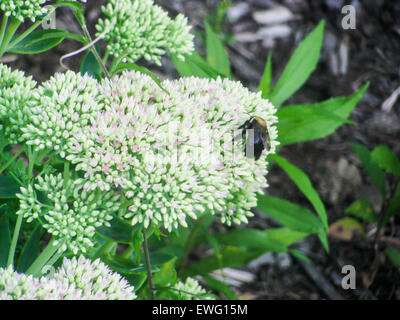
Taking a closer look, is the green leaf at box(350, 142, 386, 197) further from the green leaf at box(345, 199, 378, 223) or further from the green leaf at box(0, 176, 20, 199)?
the green leaf at box(0, 176, 20, 199)

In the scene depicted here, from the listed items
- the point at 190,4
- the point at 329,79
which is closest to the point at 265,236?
the point at 329,79

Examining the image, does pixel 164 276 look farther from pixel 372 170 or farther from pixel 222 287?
pixel 372 170

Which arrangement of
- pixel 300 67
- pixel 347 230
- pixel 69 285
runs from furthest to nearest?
pixel 347 230, pixel 300 67, pixel 69 285

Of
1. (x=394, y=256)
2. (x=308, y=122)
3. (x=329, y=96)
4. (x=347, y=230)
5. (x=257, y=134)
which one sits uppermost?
(x=329, y=96)

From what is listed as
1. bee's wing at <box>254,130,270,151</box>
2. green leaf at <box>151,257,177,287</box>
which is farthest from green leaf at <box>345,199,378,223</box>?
bee's wing at <box>254,130,270,151</box>

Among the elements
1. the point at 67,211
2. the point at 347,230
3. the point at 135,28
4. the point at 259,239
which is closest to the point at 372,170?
the point at 347,230

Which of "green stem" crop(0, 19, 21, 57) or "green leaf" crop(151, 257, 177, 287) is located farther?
"green leaf" crop(151, 257, 177, 287)
